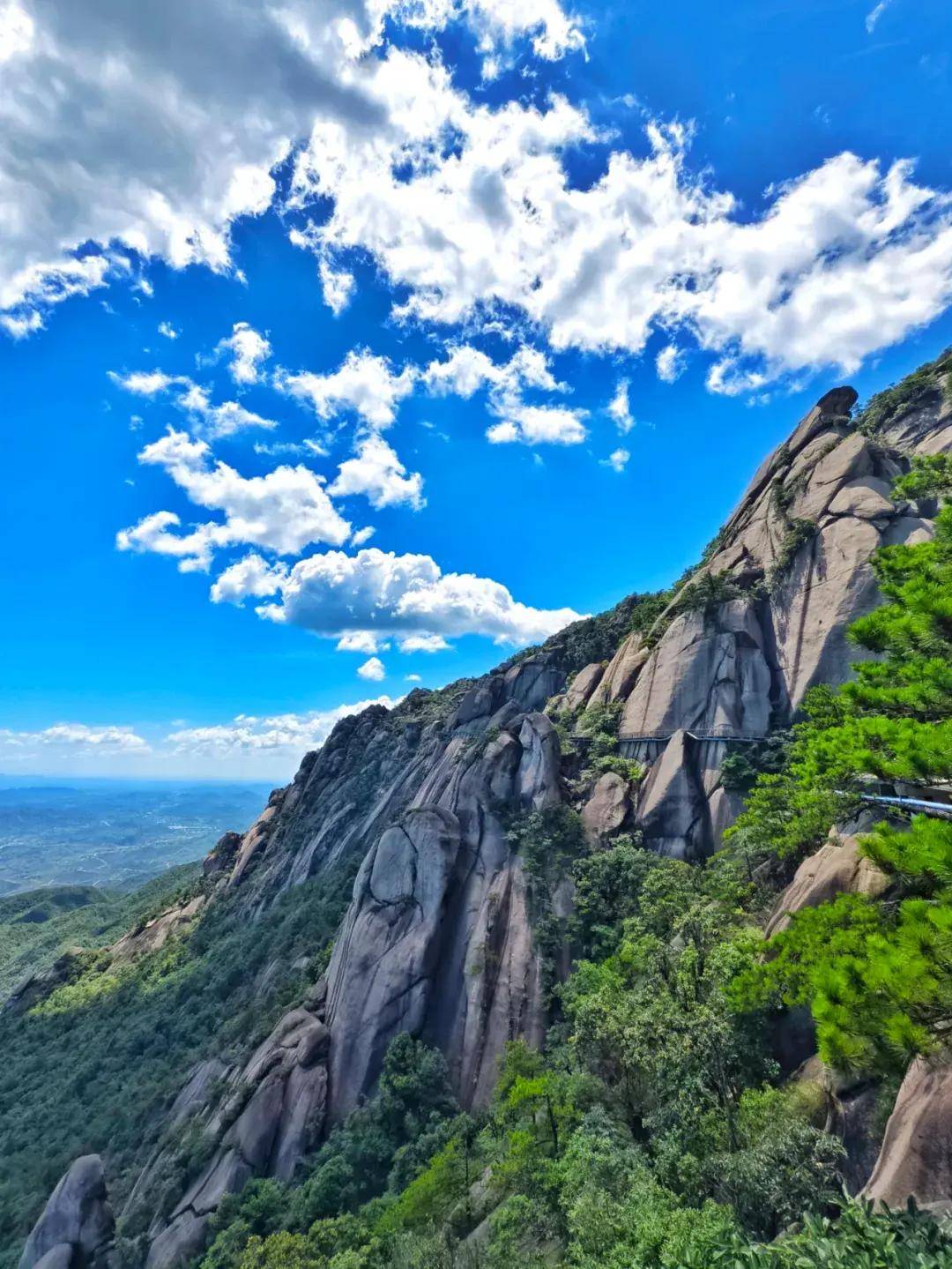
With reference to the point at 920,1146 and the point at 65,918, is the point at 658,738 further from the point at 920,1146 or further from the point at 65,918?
the point at 65,918

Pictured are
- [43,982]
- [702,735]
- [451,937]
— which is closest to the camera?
[451,937]

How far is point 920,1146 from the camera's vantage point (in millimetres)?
9984

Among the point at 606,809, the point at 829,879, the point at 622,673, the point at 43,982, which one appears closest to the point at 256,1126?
the point at 606,809

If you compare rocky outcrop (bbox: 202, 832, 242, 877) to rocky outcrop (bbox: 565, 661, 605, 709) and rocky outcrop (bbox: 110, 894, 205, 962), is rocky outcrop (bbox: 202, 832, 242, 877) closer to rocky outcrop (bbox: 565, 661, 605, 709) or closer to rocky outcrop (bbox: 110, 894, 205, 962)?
rocky outcrop (bbox: 110, 894, 205, 962)

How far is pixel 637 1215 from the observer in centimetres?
1264

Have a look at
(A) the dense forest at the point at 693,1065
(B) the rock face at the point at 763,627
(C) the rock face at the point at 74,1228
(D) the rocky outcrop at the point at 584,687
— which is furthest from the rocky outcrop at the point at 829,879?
(C) the rock face at the point at 74,1228

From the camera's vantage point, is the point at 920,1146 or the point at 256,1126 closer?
the point at 920,1146

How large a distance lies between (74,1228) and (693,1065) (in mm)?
35476

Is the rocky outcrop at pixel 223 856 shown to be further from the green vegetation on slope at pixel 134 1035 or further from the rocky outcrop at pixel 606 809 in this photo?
the rocky outcrop at pixel 606 809

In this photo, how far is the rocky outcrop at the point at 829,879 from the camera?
57.6 feet

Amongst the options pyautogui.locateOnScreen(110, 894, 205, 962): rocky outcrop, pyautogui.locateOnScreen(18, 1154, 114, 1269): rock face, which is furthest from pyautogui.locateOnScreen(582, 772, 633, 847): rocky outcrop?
pyautogui.locateOnScreen(110, 894, 205, 962): rocky outcrop

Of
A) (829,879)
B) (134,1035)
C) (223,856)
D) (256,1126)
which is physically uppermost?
(829,879)

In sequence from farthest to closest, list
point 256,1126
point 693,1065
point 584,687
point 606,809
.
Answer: point 584,687, point 606,809, point 256,1126, point 693,1065

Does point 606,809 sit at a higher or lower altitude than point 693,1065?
higher
